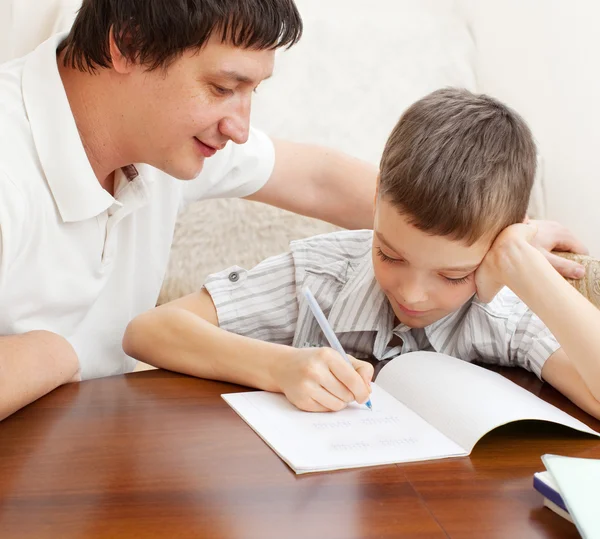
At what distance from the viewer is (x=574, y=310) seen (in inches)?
39.8

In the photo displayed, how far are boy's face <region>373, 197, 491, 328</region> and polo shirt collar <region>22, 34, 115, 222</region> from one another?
0.41 meters

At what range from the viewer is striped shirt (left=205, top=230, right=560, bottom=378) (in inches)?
45.4

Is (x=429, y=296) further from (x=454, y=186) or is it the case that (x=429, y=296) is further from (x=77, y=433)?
(x=77, y=433)

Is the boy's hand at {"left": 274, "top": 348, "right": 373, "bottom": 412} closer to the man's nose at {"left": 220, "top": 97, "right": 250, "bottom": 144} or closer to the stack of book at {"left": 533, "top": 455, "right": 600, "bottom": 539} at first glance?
the stack of book at {"left": 533, "top": 455, "right": 600, "bottom": 539}

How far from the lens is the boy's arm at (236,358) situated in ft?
2.97

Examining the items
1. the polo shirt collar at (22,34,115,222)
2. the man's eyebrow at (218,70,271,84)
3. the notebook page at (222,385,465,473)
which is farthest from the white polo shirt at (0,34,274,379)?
the notebook page at (222,385,465,473)

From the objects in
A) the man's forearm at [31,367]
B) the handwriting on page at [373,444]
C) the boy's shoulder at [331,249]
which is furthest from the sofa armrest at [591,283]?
the man's forearm at [31,367]

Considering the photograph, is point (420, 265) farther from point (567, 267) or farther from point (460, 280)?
point (567, 267)

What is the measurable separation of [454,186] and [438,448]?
0.37 meters

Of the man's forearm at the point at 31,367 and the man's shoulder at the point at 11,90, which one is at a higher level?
the man's shoulder at the point at 11,90

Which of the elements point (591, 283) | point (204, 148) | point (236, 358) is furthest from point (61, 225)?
point (591, 283)

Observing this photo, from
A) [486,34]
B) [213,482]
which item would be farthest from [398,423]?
[486,34]

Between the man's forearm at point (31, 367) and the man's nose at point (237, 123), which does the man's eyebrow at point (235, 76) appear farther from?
the man's forearm at point (31, 367)

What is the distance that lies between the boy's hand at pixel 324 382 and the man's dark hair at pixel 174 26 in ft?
1.47
